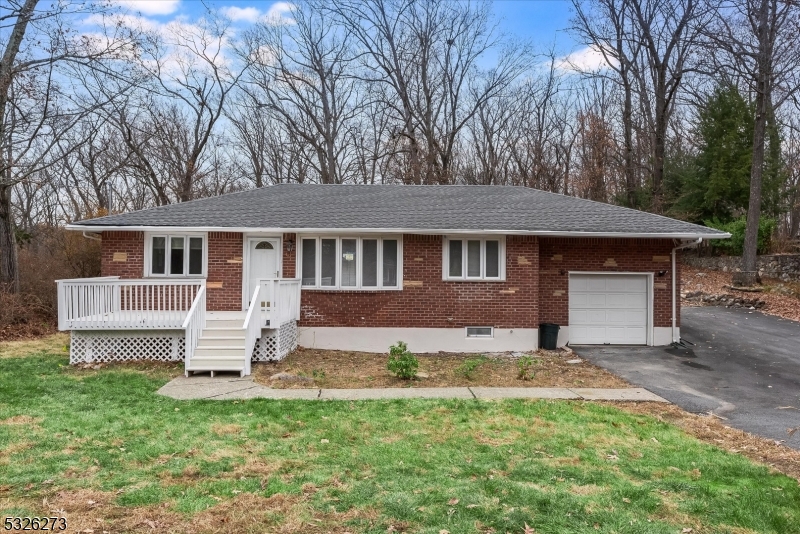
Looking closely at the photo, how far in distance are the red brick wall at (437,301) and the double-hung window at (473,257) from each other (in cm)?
20

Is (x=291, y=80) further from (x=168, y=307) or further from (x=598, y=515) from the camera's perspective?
(x=598, y=515)

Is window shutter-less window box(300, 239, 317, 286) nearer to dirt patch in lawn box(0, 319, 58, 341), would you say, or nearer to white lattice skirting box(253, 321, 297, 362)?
white lattice skirting box(253, 321, 297, 362)

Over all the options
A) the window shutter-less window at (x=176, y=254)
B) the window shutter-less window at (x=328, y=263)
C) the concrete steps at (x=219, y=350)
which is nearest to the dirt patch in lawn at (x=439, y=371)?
the concrete steps at (x=219, y=350)

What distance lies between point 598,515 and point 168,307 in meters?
10.0

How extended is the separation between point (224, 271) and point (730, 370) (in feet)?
36.8

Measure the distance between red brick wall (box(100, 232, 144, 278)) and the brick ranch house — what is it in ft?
0.08

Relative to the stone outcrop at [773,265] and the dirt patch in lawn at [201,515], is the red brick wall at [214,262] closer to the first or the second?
the dirt patch in lawn at [201,515]

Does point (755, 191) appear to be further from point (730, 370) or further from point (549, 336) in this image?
point (549, 336)

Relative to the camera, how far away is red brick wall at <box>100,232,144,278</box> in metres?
12.2

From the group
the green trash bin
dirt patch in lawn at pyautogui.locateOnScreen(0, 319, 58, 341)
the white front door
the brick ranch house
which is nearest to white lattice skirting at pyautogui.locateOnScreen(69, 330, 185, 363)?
the brick ranch house

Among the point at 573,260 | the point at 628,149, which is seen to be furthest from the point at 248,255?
the point at 628,149

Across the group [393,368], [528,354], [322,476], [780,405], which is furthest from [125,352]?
[780,405]

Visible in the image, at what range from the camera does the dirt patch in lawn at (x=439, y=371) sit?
29.5 ft

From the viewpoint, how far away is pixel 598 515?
3969 mm
